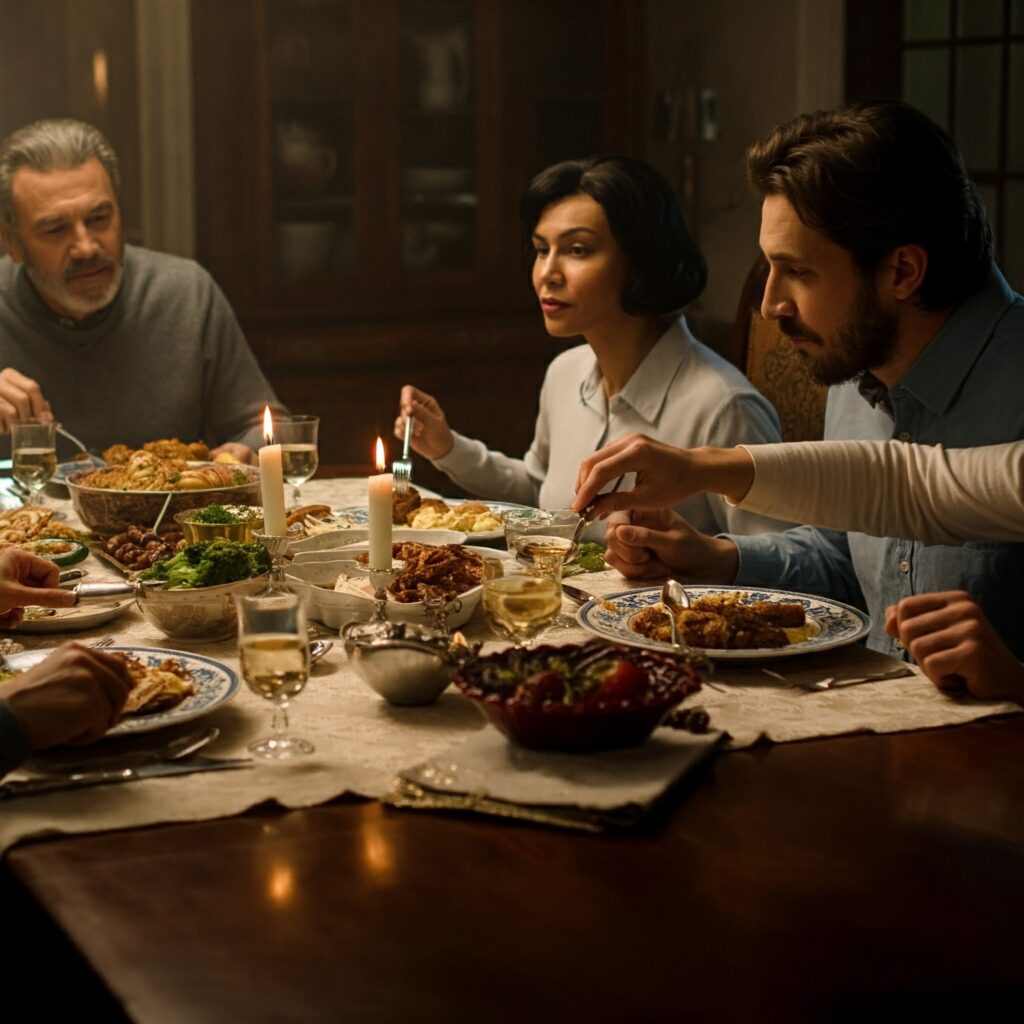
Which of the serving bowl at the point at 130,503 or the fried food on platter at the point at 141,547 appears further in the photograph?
the serving bowl at the point at 130,503

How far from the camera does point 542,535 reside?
1.86m

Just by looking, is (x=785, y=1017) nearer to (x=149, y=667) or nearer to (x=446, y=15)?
(x=149, y=667)

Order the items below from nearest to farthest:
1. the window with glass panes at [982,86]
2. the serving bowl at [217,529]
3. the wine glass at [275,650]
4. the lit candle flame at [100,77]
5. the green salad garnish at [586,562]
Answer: the wine glass at [275,650], the serving bowl at [217,529], the green salad garnish at [586,562], the lit candle flame at [100,77], the window with glass panes at [982,86]

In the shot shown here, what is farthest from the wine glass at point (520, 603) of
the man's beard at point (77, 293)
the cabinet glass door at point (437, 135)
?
the cabinet glass door at point (437, 135)

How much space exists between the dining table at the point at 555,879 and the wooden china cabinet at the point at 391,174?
12.1 feet

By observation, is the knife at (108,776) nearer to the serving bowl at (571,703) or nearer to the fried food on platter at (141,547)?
the serving bowl at (571,703)

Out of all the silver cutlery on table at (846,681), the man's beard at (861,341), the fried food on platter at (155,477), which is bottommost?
the silver cutlery on table at (846,681)

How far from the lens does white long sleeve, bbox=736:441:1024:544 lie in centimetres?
176

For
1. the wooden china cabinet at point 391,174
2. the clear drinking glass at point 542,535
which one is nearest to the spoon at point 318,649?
the clear drinking glass at point 542,535

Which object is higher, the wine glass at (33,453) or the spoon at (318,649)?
the wine glass at (33,453)

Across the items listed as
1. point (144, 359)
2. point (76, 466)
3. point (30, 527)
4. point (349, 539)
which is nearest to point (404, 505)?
point (349, 539)

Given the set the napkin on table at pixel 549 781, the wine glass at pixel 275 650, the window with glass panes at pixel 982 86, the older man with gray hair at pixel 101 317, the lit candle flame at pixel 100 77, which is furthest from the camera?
the window with glass panes at pixel 982 86

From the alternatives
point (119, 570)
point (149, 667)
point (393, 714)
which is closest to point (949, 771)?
point (393, 714)

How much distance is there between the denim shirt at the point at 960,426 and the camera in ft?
6.33
